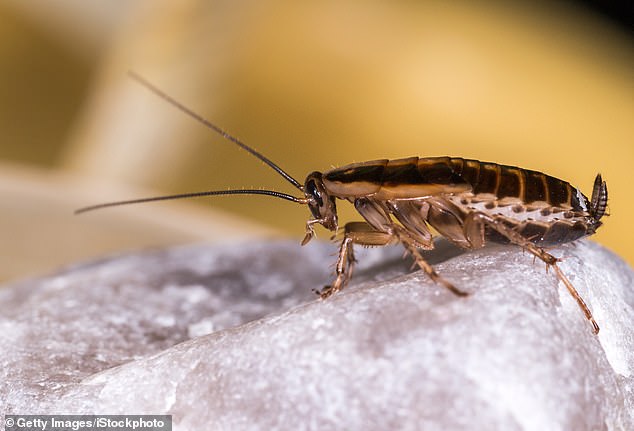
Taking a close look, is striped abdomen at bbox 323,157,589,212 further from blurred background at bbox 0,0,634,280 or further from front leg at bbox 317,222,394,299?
blurred background at bbox 0,0,634,280

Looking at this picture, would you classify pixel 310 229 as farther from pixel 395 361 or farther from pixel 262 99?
Result: pixel 262 99

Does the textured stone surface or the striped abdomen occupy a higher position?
the striped abdomen

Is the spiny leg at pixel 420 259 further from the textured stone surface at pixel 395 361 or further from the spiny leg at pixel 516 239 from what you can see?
the spiny leg at pixel 516 239

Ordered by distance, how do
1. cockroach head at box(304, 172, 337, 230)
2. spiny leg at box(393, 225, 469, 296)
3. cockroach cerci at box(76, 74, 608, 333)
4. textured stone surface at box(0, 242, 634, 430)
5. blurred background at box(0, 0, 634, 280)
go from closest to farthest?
textured stone surface at box(0, 242, 634, 430)
spiny leg at box(393, 225, 469, 296)
cockroach cerci at box(76, 74, 608, 333)
cockroach head at box(304, 172, 337, 230)
blurred background at box(0, 0, 634, 280)

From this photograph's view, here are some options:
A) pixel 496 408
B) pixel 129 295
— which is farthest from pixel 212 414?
pixel 129 295

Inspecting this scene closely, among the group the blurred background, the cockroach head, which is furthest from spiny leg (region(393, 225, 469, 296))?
the blurred background

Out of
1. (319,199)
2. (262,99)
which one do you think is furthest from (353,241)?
(262,99)

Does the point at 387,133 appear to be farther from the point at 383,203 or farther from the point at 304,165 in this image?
the point at 383,203
